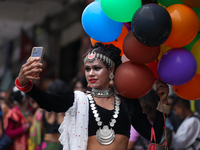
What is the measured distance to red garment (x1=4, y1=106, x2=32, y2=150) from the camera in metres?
4.88

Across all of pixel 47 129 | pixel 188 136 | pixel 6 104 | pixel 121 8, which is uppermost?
pixel 121 8

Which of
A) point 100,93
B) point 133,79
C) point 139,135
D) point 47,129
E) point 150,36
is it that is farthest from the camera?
point 47,129

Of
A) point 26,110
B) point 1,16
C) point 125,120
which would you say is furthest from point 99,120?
point 1,16

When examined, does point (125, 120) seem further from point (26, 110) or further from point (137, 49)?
point (26, 110)

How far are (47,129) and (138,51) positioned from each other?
2.83 meters

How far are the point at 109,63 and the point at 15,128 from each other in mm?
3010

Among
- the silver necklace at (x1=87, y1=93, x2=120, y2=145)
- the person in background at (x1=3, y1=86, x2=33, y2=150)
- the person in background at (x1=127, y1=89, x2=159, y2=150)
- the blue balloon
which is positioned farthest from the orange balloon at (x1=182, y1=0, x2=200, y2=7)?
the person in background at (x1=3, y1=86, x2=33, y2=150)

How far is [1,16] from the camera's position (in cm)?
1115

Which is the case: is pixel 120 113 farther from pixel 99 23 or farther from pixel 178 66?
pixel 99 23

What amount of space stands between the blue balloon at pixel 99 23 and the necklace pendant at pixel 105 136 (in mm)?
877

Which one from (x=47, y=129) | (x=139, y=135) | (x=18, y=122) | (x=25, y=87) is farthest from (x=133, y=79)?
(x=18, y=122)

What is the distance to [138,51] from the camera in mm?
2396

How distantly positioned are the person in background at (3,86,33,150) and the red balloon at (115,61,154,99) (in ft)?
9.78

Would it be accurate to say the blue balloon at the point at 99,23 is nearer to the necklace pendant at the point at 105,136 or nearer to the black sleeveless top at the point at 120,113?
the black sleeveless top at the point at 120,113
